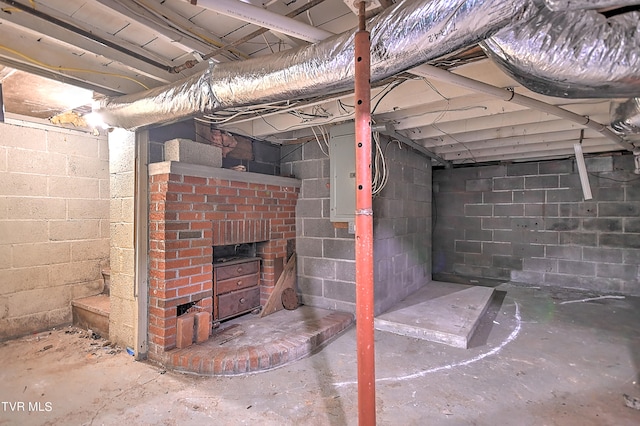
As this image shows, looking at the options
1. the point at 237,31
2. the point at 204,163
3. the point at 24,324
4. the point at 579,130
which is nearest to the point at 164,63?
the point at 237,31

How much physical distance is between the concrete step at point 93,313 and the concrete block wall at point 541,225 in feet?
16.4

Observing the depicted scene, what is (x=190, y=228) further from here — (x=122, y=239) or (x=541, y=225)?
(x=541, y=225)

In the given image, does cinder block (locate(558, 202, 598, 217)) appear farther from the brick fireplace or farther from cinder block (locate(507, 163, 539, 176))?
the brick fireplace

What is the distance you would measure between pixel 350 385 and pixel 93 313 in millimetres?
2626

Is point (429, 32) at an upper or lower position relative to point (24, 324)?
upper

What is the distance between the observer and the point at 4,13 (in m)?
1.53

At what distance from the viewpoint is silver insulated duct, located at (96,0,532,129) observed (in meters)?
1.20

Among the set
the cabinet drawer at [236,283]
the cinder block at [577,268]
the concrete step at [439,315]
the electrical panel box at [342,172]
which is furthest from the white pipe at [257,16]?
the cinder block at [577,268]

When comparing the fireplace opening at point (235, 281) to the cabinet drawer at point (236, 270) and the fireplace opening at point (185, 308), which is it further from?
the fireplace opening at point (185, 308)

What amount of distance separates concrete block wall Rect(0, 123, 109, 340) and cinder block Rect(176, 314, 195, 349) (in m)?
1.72

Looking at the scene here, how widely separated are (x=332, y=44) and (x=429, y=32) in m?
0.47

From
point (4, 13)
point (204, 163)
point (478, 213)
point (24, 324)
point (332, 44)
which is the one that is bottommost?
point (24, 324)

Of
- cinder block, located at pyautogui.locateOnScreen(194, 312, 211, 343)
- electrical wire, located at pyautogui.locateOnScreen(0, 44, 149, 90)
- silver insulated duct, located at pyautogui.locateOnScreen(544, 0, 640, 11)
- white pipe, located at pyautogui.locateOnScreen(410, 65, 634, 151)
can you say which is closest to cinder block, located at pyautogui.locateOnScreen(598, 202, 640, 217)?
white pipe, located at pyautogui.locateOnScreen(410, 65, 634, 151)

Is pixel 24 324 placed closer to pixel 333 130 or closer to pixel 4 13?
pixel 4 13
